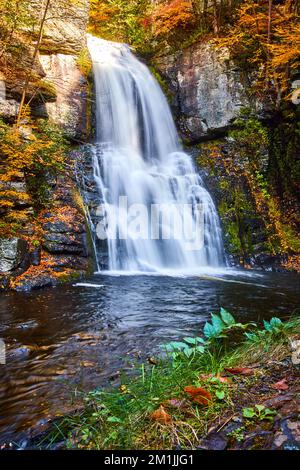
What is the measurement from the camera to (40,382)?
253 cm

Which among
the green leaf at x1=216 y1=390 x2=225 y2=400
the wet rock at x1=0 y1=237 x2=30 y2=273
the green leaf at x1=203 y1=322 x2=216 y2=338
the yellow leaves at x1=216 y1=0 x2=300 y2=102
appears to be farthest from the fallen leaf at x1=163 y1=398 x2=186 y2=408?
the yellow leaves at x1=216 y1=0 x2=300 y2=102

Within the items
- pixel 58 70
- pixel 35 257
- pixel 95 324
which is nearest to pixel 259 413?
pixel 95 324

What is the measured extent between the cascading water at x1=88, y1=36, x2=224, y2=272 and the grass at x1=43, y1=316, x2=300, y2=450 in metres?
6.41

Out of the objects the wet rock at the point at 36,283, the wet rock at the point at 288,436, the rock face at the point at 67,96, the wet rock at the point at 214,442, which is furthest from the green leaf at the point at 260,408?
the rock face at the point at 67,96

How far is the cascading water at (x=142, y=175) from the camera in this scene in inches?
358

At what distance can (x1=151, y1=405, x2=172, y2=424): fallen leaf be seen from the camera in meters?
1.44

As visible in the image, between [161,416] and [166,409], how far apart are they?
0.09m

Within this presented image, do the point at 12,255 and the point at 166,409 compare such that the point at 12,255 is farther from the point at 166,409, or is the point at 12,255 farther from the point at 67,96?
the point at 67,96

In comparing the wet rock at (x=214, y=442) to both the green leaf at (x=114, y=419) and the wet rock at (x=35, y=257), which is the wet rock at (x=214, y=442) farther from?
the wet rock at (x=35, y=257)

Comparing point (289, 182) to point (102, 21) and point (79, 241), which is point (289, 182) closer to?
point (79, 241)

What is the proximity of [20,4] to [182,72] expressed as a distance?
6.97m

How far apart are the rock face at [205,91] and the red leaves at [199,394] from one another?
1185cm

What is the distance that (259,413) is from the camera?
55.6 inches
